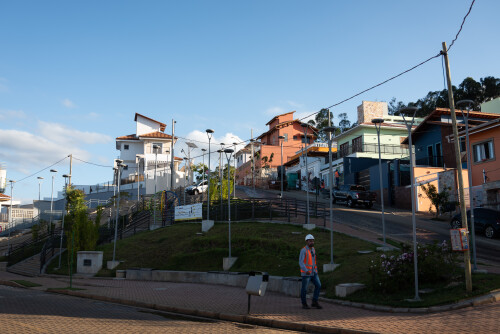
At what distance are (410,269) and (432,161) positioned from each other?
33310 mm

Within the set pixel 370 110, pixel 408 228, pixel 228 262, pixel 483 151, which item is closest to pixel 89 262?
pixel 228 262

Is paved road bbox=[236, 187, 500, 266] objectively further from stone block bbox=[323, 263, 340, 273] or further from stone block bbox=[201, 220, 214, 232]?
stone block bbox=[201, 220, 214, 232]

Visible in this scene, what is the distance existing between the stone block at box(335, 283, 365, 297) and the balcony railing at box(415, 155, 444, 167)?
30.8 metres

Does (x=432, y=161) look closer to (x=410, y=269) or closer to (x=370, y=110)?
(x=370, y=110)

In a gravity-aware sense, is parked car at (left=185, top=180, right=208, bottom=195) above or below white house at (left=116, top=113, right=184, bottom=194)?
below

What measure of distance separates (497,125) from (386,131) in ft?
73.4

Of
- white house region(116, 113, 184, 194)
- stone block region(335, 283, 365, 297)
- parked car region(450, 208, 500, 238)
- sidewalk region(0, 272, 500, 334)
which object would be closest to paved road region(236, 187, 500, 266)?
parked car region(450, 208, 500, 238)

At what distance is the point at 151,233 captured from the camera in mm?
29406

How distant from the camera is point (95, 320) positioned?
31.6 feet

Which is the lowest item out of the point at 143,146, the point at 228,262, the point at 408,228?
the point at 228,262

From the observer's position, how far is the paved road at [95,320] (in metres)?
8.52

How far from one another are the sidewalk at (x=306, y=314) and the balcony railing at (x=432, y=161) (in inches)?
1247

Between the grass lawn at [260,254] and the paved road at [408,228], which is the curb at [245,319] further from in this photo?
the paved road at [408,228]

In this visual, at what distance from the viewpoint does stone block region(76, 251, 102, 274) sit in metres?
24.7
